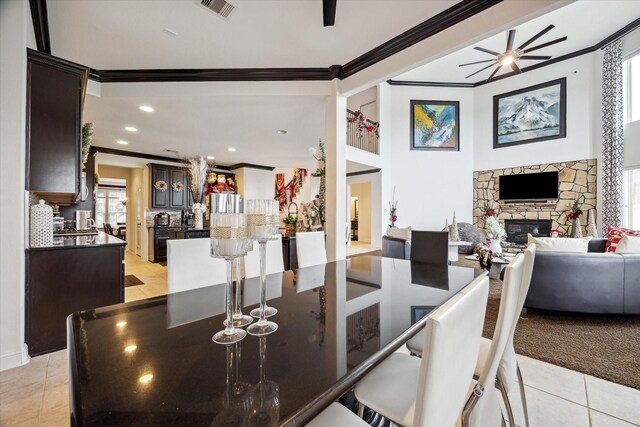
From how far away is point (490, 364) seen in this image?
88 cm

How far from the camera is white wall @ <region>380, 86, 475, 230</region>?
759 centimetres

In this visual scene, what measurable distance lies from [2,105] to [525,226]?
9.08 m

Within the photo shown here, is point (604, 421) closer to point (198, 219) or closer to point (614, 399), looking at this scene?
point (614, 399)

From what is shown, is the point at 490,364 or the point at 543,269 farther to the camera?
the point at 543,269

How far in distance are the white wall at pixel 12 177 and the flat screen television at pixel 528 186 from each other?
28.9 feet

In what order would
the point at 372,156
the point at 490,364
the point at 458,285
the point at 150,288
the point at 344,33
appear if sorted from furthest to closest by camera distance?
the point at 372,156, the point at 150,288, the point at 344,33, the point at 458,285, the point at 490,364

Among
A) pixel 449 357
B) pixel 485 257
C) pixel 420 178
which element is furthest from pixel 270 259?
pixel 420 178

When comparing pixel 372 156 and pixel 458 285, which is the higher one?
pixel 372 156

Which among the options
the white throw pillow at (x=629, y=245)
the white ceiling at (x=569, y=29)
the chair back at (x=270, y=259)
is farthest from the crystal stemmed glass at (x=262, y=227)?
the white ceiling at (x=569, y=29)

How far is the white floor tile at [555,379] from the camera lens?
165 cm

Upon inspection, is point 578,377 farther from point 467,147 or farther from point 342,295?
point 467,147

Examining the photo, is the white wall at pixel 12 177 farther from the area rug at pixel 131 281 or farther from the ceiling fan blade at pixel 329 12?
the area rug at pixel 131 281

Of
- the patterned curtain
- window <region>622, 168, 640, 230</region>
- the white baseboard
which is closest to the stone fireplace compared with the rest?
the patterned curtain

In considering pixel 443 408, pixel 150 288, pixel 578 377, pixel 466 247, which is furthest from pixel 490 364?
pixel 466 247
